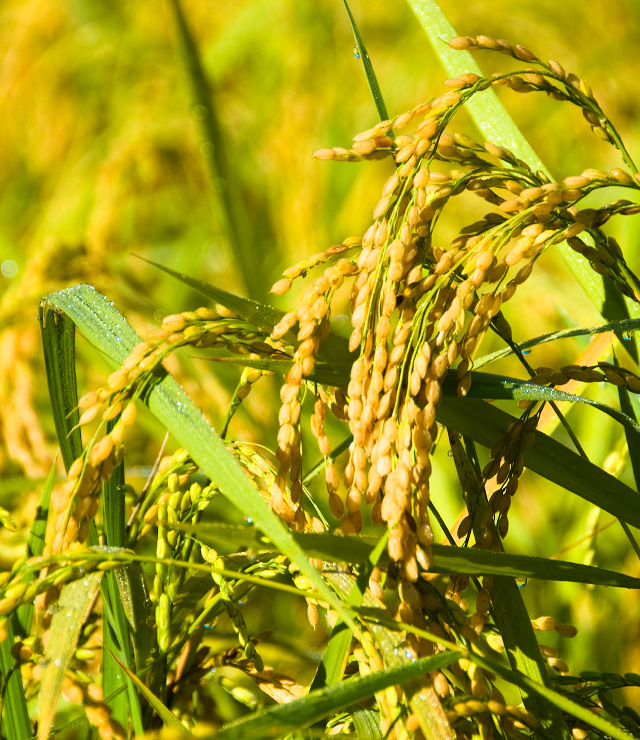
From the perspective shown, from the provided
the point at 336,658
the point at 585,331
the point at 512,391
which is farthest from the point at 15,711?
the point at 585,331

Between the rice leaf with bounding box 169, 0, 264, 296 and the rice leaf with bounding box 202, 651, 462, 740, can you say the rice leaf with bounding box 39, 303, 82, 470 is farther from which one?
the rice leaf with bounding box 169, 0, 264, 296

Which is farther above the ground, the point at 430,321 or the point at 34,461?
the point at 34,461

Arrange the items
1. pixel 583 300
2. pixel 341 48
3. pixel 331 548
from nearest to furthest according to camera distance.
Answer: pixel 331 548 → pixel 583 300 → pixel 341 48

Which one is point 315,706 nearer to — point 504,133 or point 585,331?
point 585,331

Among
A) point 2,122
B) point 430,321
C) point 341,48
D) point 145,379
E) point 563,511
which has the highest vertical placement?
point 2,122

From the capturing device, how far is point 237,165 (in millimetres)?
2861

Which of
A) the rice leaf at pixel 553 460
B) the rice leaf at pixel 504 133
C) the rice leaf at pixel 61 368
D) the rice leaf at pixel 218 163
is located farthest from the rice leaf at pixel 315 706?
the rice leaf at pixel 218 163

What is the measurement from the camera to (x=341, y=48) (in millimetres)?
3869

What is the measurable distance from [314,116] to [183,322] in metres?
2.72

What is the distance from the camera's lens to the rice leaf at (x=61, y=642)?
0.64 m

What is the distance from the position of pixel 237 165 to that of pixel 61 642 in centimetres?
242

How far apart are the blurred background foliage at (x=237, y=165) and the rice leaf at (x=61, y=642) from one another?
0.42 meters

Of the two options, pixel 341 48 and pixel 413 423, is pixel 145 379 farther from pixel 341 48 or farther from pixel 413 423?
pixel 341 48

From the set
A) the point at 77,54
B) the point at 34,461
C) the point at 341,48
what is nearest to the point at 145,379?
the point at 34,461
